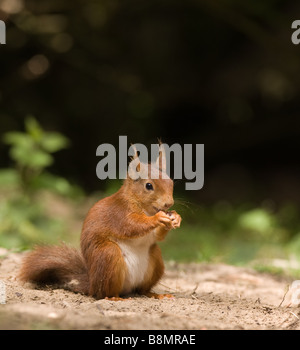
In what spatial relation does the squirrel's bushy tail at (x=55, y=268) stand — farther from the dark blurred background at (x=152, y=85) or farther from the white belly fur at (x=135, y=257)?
the dark blurred background at (x=152, y=85)

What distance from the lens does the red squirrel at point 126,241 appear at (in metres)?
3.60

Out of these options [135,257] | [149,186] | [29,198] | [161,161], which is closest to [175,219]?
[149,186]

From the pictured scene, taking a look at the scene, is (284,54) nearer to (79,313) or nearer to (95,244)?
(95,244)

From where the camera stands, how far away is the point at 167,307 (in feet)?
11.4

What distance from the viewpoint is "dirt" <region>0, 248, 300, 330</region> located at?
2.92 metres

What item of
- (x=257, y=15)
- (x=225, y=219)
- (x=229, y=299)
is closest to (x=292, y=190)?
(x=225, y=219)

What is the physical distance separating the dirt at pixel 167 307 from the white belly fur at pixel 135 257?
A: 0.44 ft

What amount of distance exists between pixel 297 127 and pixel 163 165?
819 cm

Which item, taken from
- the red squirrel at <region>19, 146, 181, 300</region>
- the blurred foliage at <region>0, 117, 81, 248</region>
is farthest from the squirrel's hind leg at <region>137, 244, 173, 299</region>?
the blurred foliage at <region>0, 117, 81, 248</region>

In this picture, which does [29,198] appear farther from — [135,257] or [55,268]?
[135,257]

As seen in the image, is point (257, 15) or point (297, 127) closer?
point (257, 15)

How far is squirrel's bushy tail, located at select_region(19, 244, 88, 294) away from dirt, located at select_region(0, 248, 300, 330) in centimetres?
8

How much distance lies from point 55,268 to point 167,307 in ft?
3.21

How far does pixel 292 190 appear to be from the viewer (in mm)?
11836
